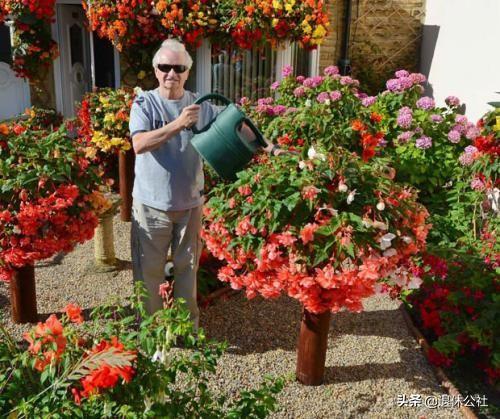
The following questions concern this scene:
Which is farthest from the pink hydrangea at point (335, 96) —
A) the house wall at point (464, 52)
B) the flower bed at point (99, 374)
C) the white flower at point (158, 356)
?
the white flower at point (158, 356)

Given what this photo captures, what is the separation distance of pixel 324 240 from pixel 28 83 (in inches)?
259

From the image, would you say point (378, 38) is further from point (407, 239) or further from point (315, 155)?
point (407, 239)

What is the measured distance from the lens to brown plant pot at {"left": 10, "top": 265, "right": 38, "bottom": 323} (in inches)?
131

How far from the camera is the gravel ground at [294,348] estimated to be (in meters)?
2.78

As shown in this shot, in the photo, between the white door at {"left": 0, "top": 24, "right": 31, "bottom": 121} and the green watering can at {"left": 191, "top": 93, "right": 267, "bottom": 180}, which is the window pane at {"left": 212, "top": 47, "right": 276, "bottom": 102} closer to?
the white door at {"left": 0, "top": 24, "right": 31, "bottom": 121}

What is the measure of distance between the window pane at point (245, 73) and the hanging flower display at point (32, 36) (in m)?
2.28

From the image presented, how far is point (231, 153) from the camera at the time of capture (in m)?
2.74

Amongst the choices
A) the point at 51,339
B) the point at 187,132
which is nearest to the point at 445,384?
the point at 187,132

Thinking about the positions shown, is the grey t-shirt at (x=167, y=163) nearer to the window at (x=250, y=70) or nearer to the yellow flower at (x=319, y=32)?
the yellow flower at (x=319, y=32)

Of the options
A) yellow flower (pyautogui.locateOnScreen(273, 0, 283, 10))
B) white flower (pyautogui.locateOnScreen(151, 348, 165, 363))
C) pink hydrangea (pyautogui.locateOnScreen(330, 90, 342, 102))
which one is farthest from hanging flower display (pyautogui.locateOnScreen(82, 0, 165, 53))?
white flower (pyautogui.locateOnScreen(151, 348, 165, 363))

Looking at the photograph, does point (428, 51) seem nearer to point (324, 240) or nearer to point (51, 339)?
point (324, 240)

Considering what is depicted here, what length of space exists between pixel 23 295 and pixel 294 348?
1.65m

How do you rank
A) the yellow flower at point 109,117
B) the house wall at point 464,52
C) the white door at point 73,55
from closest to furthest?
the yellow flower at point 109,117
the house wall at point 464,52
the white door at point 73,55

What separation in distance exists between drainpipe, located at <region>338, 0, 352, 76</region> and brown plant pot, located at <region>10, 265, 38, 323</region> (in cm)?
483
